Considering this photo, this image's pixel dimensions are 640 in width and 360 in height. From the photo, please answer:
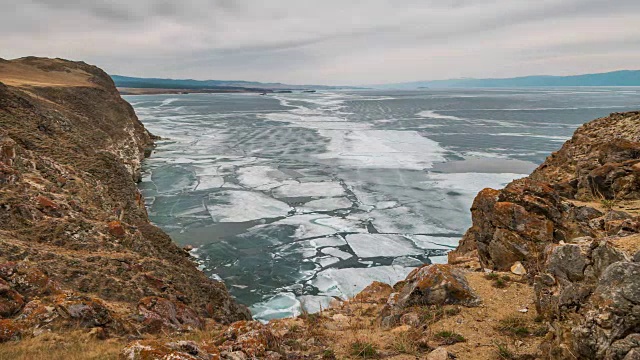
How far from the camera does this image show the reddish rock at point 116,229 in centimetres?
1312

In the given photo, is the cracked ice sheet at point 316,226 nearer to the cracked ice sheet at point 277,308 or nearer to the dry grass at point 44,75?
the cracked ice sheet at point 277,308

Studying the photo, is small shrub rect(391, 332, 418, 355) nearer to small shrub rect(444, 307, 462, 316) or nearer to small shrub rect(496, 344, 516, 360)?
small shrub rect(444, 307, 462, 316)

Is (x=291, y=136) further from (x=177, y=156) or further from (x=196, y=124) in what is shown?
(x=196, y=124)

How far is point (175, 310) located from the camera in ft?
30.9

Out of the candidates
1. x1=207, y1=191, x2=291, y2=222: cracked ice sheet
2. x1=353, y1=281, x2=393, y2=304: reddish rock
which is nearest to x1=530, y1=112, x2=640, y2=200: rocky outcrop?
x1=353, y1=281, x2=393, y2=304: reddish rock

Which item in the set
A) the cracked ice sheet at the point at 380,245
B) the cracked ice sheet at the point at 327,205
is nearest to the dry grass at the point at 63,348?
the cracked ice sheet at the point at 380,245

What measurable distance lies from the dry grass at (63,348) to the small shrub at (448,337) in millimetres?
4873

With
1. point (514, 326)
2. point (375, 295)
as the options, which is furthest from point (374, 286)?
point (514, 326)

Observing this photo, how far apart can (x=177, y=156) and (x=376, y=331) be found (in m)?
38.2

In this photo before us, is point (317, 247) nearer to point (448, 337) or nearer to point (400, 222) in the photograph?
point (400, 222)

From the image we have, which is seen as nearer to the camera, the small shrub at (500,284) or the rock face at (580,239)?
the rock face at (580,239)

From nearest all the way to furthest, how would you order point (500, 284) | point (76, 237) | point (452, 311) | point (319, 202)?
point (452, 311)
point (500, 284)
point (76, 237)
point (319, 202)

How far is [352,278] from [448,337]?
9430 mm

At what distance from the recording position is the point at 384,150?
41.9 m
